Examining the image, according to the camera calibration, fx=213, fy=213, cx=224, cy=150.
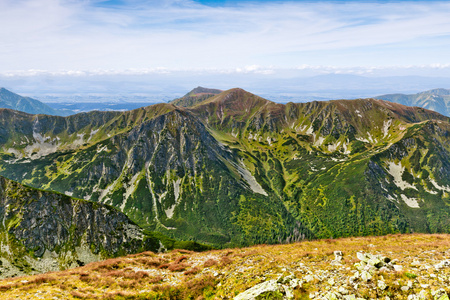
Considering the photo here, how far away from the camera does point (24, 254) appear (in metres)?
121

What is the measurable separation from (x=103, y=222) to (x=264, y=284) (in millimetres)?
149872

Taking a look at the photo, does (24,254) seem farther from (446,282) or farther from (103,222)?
(446,282)

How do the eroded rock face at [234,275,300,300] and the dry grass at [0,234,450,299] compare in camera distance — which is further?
the dry grass at [0,234,450,299]

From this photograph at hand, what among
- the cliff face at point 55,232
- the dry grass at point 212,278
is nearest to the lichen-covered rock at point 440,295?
the dry grass at point 212,278

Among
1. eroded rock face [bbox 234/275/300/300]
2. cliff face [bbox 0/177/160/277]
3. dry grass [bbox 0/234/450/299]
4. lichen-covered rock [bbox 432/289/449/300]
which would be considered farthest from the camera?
cliff face [bbox 0/177/160/277]

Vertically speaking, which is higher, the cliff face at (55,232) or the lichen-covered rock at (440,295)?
the lichen-covered rock at (440,295)

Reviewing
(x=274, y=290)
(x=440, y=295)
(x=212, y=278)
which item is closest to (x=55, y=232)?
(x=212, y=278)

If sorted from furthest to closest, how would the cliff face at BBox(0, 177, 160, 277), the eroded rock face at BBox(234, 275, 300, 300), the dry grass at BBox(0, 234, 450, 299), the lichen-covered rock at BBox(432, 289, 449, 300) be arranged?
1. the cliff face at BBox(0, 177, 160, 277)
2. the dry grass at BBox(0, 234, 450, 299)
3. the eroded rock face at BBox(234, 275, 300, 300)
4. the lichen-covered rock at BBox(432, 289, 449, 300)

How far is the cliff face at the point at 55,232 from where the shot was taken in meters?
122

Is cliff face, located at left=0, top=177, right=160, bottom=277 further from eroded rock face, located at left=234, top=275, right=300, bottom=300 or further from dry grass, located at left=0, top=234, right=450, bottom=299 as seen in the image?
eroded rock face, located at left=234, top=275, right=300, bottom=300

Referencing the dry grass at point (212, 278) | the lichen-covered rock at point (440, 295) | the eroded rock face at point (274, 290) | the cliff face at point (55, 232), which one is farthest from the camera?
the cliff face at point (55, 232)

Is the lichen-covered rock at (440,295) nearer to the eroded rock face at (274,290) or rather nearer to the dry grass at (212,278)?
the dry grass at (212,278)

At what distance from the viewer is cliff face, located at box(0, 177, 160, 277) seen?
122 m

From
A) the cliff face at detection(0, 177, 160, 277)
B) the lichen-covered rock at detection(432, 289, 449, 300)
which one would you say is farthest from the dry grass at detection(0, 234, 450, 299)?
the cliff face at detection(0, 177, 160, 277)
